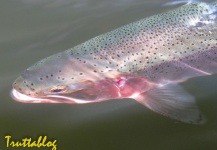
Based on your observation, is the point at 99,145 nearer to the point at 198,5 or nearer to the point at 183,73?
the point at 183,73

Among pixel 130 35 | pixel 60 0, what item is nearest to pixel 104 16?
pixel 60 0

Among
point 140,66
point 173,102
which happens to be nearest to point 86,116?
point 140,66

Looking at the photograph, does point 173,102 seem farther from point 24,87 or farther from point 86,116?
point 24,87

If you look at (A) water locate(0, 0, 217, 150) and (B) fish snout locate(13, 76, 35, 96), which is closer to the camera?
(B) fish snout locate(13, 76, 35, 96)

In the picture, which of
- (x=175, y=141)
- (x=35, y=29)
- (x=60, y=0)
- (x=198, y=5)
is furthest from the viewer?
(x=60, y=0)

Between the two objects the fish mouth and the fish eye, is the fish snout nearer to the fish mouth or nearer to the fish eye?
the fish mouth

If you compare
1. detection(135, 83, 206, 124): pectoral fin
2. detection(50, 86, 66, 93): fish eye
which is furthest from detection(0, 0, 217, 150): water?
detection(50, 86, 66, 93): fish eye
